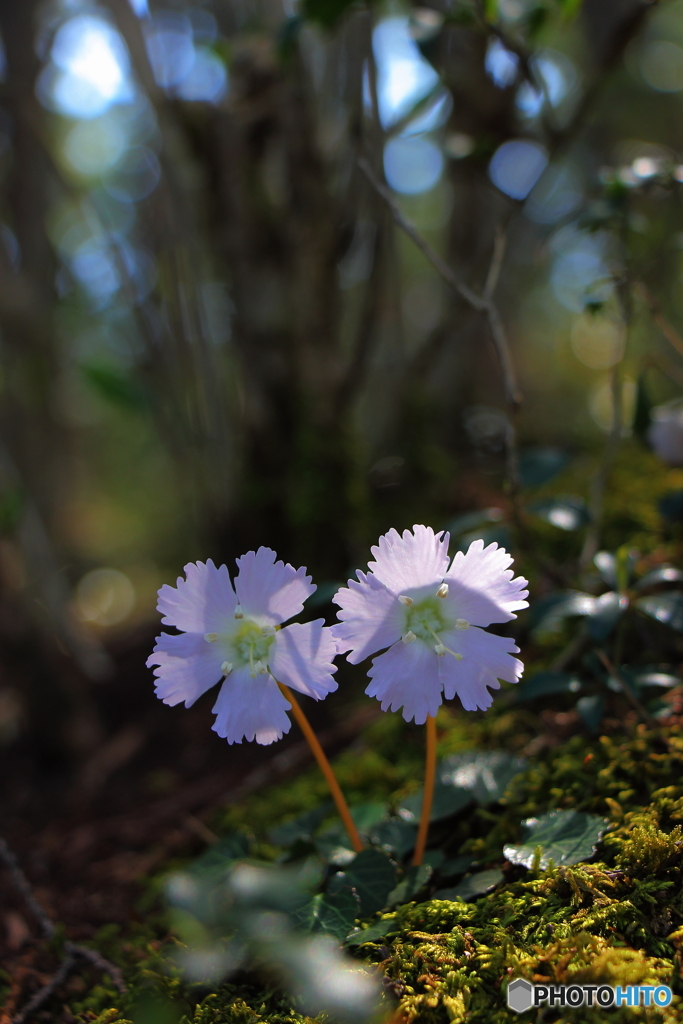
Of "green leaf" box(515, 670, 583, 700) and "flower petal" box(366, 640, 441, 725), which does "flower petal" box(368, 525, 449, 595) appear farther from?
"green leaf" box(515, 670, 583, 700)

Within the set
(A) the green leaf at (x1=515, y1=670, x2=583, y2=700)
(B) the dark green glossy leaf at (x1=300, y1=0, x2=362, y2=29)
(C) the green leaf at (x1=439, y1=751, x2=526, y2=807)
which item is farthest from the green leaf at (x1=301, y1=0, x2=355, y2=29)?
(C) the green leaf at (x1=439, y1=751, x2=526, y2=807)

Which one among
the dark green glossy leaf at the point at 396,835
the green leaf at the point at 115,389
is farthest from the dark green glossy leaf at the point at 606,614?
the green leaf at the point at 115,389

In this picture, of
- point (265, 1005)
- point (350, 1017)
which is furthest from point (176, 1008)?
point (350, 1017)

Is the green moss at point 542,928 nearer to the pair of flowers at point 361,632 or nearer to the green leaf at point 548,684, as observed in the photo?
the green leaf at point 548,684

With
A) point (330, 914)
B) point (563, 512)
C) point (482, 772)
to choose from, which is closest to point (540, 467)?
point (563, 512)

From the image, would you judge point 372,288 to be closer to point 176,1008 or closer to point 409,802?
point 409,802

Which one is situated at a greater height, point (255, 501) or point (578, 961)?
point (255, 501)
